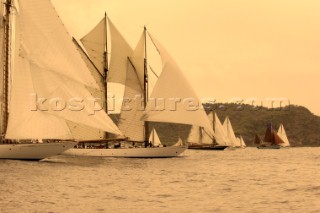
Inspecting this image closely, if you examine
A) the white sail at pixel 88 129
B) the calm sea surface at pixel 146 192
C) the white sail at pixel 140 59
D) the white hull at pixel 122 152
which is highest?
the white sail at pixel 140 59

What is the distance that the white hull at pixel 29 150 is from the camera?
4219cm

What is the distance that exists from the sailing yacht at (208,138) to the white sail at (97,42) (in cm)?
4886

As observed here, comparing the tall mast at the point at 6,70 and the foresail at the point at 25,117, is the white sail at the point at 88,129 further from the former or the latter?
the foresail at the point at 25,117

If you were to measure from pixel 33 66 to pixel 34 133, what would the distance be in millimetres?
4687

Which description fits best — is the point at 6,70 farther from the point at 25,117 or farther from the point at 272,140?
the point at 272,140

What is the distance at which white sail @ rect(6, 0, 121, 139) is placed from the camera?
41.0m

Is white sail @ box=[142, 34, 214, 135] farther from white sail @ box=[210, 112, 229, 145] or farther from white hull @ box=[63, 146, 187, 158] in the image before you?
white sail @ box=[210, 112, 229, 145]

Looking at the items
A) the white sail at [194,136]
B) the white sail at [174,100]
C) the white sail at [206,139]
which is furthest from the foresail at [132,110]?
the white sail at [206,139]

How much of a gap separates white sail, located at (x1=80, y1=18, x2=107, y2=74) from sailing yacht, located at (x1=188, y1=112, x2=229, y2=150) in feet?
160

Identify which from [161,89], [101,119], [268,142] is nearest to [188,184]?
[101,119]

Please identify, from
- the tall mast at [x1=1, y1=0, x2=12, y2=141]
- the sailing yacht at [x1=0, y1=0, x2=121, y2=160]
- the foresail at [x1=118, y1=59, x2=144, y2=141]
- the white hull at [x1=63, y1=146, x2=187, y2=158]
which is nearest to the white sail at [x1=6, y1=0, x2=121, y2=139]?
the sailing yacht at [x1=0, y1=0, x2=121, y2=160]

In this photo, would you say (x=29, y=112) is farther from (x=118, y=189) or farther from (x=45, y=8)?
(x=118, y=189)

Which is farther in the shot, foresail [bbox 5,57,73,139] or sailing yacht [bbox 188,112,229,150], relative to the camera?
sailing yacht [bbox 188,112,229,150]

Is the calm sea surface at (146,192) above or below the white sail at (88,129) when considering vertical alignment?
below
